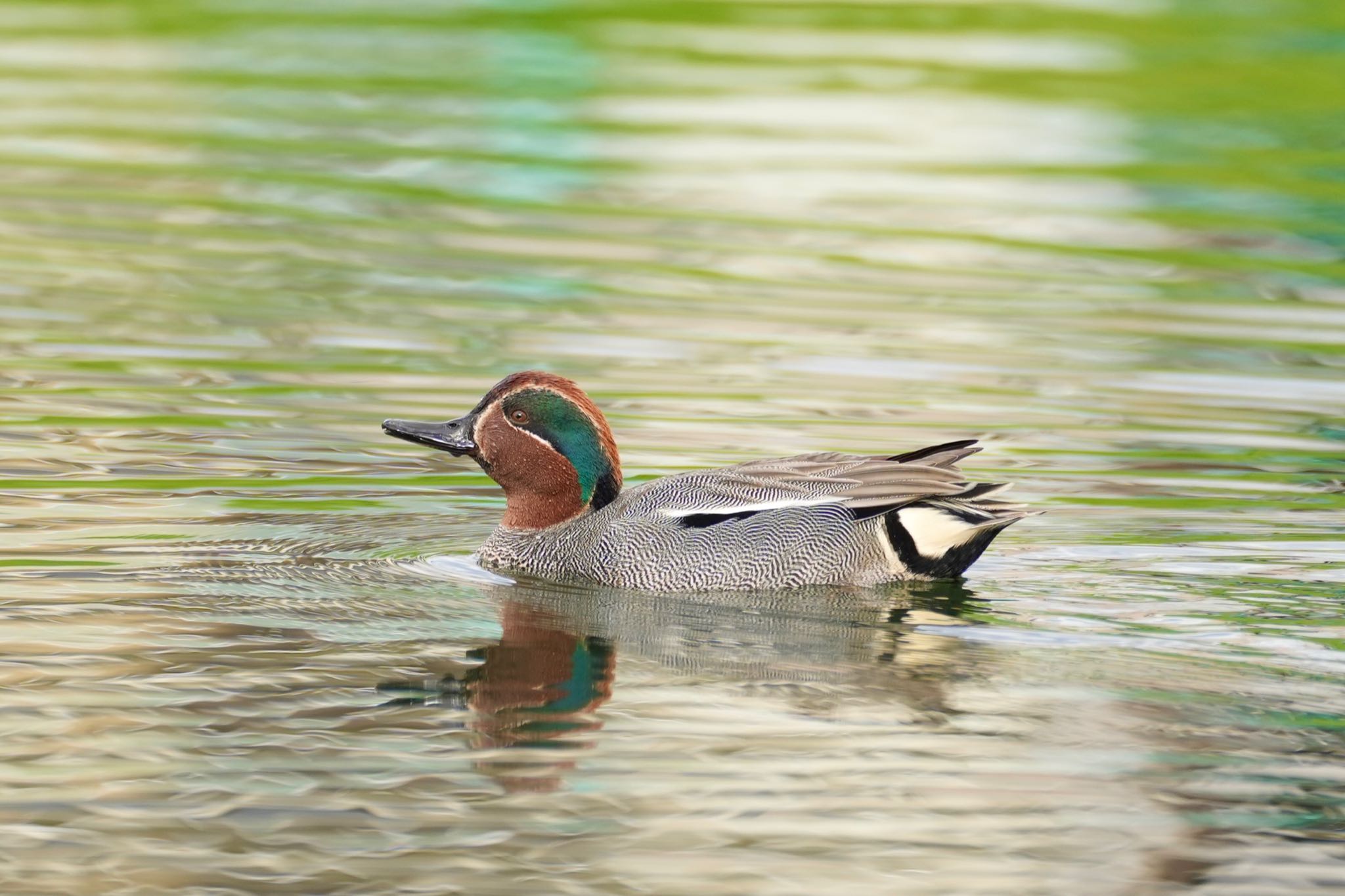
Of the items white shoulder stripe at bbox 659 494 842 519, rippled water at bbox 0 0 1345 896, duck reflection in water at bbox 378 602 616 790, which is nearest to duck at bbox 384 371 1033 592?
white shoulder stripe at bbox 659 494 842 519

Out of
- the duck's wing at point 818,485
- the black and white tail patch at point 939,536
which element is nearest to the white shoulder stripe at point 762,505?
the duck's wing at point 818,485

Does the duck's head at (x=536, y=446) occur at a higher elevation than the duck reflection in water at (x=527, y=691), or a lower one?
higher

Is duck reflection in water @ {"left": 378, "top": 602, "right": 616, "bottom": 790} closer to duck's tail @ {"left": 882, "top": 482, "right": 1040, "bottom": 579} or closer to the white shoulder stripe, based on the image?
the white shoulder stripe

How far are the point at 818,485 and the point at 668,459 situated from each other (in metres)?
1.97

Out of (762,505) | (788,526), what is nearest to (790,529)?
(788,526)

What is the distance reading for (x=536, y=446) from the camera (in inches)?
362

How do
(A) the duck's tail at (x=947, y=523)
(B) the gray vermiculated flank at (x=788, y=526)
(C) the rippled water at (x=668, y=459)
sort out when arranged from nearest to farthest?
1. (C) the rippled water at (x=668, y=459)
2. (A) the duck's tail at (x=947, y=523)
3. (B) the gray vermiculated flank at (x=788, y=526)

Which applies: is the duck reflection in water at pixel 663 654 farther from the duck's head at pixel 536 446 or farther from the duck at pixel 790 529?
the duck's head at pixel 536 446

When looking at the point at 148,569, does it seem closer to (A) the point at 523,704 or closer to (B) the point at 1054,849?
(A) the point at 523,704

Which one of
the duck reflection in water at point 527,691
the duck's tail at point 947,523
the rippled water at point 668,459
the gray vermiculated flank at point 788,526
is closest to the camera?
the rippled water at point 668,459

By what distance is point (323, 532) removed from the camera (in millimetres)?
9297

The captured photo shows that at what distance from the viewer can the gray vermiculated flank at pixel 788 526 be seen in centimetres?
859

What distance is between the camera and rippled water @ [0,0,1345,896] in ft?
19.5

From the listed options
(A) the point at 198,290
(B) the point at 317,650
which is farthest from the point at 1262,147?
(B) the point at 317,650
